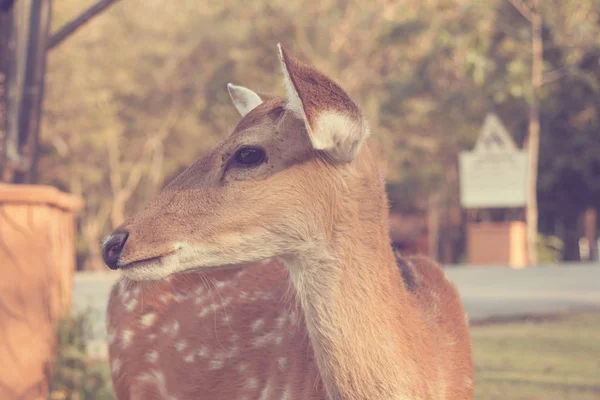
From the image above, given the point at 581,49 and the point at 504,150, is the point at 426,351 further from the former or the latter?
the point at 581,49

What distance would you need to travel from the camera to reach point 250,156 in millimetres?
3402

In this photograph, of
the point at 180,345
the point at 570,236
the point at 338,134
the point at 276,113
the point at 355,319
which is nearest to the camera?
the point at 338,134

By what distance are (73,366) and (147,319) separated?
3.67 feet

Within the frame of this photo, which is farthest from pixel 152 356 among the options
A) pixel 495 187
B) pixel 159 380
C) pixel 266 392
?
pixel 495 187

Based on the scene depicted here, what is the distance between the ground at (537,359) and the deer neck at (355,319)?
2.79 metres

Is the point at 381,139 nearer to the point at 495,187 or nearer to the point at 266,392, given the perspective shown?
the point at 495,187

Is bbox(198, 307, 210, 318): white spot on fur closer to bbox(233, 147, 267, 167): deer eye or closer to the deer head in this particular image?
the deer head

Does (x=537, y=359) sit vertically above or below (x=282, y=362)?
below

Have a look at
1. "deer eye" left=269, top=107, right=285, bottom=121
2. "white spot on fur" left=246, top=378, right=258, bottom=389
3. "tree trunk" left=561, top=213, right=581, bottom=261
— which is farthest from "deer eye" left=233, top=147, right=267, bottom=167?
"tree trunk" left=561, top=213, right=581, bottom=261

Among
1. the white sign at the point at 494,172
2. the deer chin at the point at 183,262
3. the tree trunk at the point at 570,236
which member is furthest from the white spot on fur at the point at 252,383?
the tree trunk at the point at 570,236

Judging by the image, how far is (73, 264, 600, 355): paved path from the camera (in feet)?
40.1

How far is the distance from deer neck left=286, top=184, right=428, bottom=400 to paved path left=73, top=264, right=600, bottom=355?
603 centimetres

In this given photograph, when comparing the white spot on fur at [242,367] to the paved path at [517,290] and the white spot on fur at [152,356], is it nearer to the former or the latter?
the white spot on fur at [152,356]

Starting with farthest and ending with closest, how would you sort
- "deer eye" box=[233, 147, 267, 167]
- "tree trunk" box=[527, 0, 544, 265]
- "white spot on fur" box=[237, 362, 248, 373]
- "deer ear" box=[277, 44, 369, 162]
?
"tree trunk" box=[527, 0, 544, 265] → "white spot on fur" box=[237, 362, 248, 373] → "deer eye" box=[233, 147, 267, 167] → "deer ear" box=[277, 44, 369, 162]
